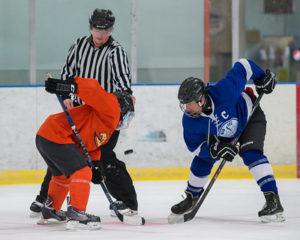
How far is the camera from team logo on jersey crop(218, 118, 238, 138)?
11.7ft

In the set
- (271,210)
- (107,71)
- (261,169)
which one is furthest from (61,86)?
(271,210)

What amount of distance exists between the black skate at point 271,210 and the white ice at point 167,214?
0.10ft

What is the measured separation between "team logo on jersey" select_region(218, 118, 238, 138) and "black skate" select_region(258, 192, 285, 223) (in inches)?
12.8

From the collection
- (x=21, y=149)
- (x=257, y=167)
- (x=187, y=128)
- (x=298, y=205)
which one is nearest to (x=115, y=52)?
(x=187, y=128)

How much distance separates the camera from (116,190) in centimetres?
378

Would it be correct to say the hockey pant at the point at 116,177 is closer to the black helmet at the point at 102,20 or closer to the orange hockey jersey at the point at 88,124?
the orange hockey jersey at the point at 88,124

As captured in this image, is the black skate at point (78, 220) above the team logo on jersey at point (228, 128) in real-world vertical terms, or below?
below

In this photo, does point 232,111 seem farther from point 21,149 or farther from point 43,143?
point 21,149

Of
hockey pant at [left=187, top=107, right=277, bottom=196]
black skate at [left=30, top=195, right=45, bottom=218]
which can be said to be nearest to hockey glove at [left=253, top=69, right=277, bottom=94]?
hockey pant at [left=187, top=107, right=277, bottom=196]

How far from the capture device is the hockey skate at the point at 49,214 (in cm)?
358

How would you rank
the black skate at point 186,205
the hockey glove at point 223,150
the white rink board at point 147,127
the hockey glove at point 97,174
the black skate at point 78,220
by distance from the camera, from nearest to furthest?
the black skate at point 78,220
the hockey glove at point 97,174
the hockey glove at point 223,150
the black skate at point 186,205
the white rink board at point 147,127

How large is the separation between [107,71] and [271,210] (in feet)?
3.46

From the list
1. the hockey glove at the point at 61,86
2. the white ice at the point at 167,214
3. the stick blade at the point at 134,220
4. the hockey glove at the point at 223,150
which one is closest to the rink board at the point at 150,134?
the white ice at the point at 167,214

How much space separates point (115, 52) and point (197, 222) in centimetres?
92
